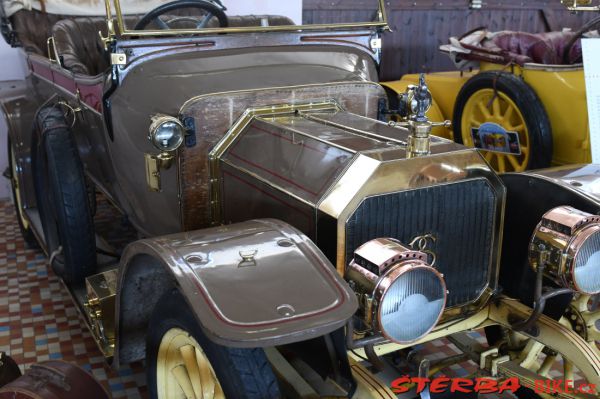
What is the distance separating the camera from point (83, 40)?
4316 mm

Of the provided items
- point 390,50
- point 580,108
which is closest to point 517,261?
point 580,108

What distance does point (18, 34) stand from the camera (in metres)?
4.34

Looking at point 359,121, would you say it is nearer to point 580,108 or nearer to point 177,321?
point 177,321

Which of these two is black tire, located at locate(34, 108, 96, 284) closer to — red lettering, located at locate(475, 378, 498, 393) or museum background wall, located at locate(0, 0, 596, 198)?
red lettering, located at locate(475, 378, 498, 393)

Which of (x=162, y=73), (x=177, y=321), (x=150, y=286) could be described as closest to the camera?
(x=177, y=321)

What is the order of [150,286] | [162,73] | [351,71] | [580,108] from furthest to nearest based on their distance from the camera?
[580,108], [351,71], [162,73], [150,286]

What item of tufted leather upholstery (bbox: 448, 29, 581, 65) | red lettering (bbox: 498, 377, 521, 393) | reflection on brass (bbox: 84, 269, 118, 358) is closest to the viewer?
red lettering (bbox: 498, 377, 521, 393)

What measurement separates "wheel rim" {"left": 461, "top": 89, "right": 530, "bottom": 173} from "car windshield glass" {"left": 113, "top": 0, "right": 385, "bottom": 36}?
48.4 inches

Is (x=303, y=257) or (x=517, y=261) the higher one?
(x=303, y=257)

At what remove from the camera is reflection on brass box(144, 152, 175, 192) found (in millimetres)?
2322

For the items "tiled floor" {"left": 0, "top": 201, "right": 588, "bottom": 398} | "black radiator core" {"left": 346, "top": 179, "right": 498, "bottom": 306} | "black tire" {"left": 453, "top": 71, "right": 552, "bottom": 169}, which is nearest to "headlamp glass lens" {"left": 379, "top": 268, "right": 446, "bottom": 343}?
"black radiator core" {"left": 346, "top": 179, "right": 498, "bottom": 306}

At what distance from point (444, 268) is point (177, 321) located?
84cm

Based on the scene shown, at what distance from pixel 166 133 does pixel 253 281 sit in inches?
35.9

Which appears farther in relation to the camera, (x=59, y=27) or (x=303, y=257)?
(x=59, y=27)
